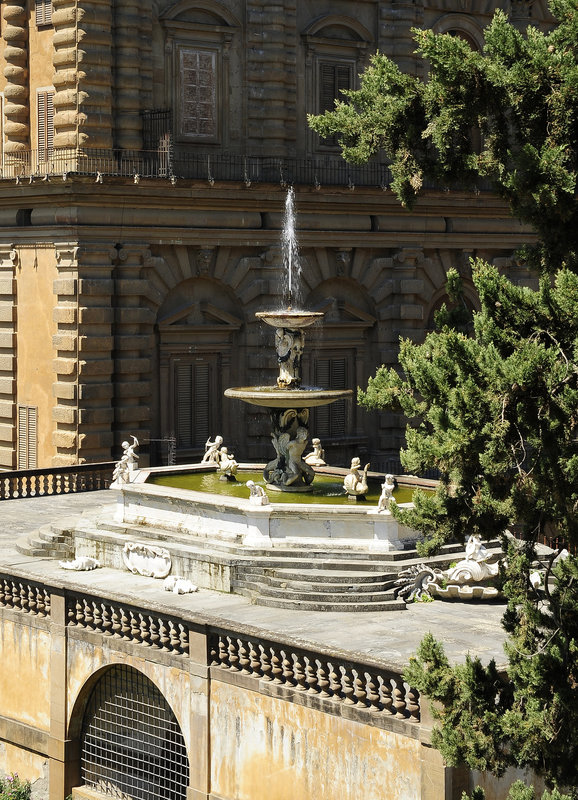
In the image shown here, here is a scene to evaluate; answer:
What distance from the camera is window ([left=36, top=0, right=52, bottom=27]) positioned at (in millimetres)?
36062

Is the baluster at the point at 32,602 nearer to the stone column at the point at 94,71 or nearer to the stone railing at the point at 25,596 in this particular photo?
the stone railing at the point at 25,596

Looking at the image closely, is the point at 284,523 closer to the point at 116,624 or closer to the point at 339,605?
the point at 339,605

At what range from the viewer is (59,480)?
34.6m

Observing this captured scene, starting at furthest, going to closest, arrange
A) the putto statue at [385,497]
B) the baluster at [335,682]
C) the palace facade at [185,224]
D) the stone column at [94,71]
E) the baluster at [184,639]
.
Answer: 1. the palace facade at [185,224]
2. the stone column at [94,71]
3. the putto statue at [385,497]
4. the baluster at [184,639]
5. the baluster at [335,682]

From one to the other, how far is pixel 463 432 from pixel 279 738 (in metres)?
7.13

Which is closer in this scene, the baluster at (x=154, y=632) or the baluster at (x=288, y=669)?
the baluster at (x=288, y=669)

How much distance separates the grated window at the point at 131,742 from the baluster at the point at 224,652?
1464 millimetres

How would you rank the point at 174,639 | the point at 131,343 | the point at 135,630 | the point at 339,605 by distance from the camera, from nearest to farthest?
the point at 174,639, the point at 135,630, the point at 339,605, the point at 131,343

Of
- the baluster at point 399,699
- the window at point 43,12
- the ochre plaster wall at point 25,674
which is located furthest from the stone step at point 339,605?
the window at point 43,12

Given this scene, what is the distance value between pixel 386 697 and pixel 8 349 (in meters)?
19.6

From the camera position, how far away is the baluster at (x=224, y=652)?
21.6 meters

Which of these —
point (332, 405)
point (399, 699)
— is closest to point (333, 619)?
point (399, 699)

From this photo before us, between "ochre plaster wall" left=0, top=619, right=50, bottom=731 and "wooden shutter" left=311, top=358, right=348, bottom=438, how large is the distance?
1464 centimetres

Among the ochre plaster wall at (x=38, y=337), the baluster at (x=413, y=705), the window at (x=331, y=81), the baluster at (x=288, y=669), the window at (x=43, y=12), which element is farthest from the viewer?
the window at (x=331, y=81)
